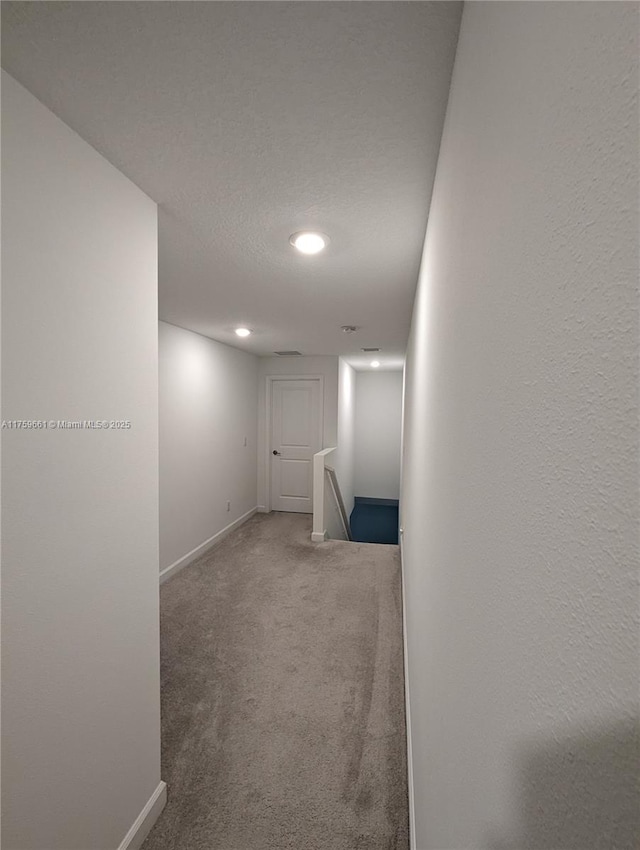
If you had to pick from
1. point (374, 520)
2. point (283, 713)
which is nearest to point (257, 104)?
point (283, 713)

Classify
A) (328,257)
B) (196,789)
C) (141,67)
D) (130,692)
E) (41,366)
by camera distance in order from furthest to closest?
1. (328,257)
2. (196,789)
3. (130,692)
4. (41,366)
5. (141,67)

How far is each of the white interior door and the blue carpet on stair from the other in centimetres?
138

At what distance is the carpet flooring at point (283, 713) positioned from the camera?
1.49 metres

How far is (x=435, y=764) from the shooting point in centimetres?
92

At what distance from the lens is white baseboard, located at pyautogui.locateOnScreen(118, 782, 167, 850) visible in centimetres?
135

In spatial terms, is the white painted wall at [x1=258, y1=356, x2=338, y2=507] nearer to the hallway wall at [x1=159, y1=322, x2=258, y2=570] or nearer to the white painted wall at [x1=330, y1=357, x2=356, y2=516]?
the white painted wall at [x1=330, y1=357, x2=356, y2=516]

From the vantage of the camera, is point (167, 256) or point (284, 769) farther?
point (167, 256)

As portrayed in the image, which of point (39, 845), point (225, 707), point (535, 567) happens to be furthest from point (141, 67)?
point (225, 707)

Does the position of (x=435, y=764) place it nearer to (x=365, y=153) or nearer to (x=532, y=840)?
(x=532, y=840)

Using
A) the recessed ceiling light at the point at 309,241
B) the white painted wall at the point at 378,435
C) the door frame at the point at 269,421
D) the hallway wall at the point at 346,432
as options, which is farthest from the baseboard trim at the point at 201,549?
the white painted wall at the point at 378,435

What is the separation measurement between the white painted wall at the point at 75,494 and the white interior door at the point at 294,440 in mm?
4427

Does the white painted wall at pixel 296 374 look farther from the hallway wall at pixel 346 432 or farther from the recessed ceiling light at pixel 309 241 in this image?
the recessed ceiling light at pixel 309 241

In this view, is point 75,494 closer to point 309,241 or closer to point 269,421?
point 309,241

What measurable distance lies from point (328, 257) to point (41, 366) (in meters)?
1.46
